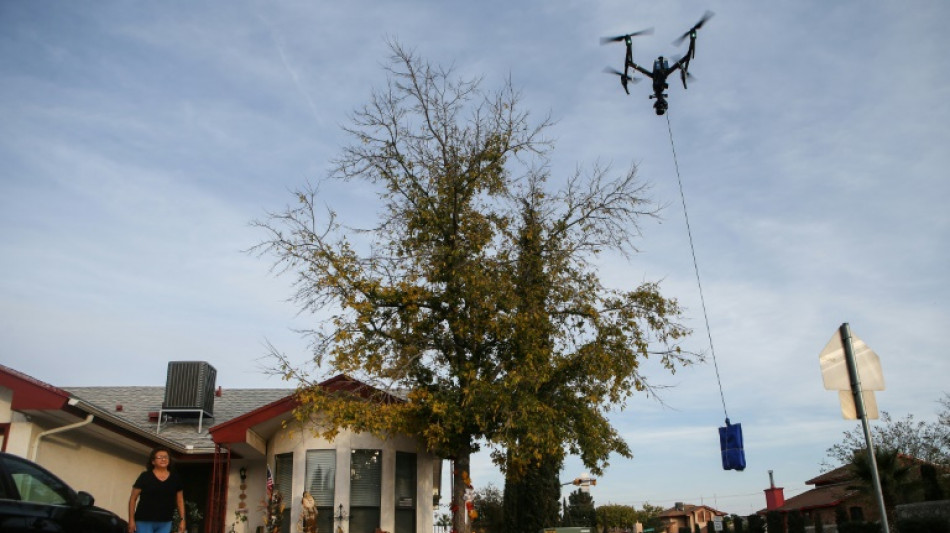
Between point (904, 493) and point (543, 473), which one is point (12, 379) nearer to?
point (543, 473)

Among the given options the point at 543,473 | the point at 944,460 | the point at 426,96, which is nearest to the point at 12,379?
the point at 426,96

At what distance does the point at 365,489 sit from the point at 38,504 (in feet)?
40.0

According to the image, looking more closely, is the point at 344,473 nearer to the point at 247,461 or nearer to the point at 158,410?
the point at 247,461

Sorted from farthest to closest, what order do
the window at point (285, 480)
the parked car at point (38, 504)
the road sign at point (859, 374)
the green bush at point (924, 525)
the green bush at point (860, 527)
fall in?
1. the window at point (285, 480)
2. the green bush at point (860, 527)
3. the green bush at point (924, 525)
4. the road sign at point (859, 374)
5. the parked car at point (38, 504)

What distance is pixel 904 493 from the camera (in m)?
20.0

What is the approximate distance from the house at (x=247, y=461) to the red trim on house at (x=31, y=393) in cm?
127

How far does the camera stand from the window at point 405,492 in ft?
62.3

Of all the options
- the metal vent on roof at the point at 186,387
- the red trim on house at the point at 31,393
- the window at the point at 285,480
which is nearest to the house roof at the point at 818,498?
the window at the point at 285,480

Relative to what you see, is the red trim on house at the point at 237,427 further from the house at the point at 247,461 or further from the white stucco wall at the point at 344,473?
the white stucco wall at the point at 344,473

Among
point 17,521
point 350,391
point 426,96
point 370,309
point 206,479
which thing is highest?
point 426,96

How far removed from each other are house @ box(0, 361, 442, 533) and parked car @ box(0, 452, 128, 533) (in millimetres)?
7430

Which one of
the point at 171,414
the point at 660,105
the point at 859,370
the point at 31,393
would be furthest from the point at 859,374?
the point at 171,414

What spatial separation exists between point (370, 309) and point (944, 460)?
23.4 metres

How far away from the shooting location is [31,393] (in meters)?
13.4
